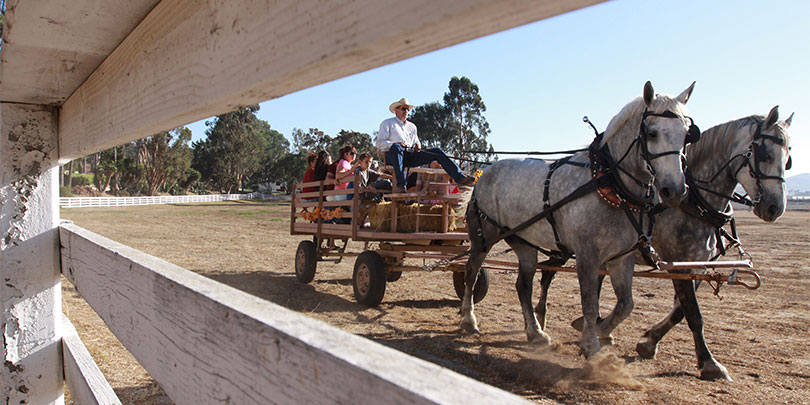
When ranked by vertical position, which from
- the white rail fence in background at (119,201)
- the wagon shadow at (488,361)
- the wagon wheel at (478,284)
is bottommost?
the white rail fence in background at (119,201)

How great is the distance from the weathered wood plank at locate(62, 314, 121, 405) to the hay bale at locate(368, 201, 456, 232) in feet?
14.6

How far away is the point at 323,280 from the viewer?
9039 mm

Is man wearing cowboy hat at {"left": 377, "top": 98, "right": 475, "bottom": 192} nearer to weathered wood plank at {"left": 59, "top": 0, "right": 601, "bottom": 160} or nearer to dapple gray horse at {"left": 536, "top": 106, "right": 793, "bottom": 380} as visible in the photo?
dapple gray horse at {"left": 536, "top": 106, "right": 793, "bottom": 380}

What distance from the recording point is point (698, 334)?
4484mm

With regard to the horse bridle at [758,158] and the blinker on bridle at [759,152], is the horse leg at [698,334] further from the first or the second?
the blinker on bridle at [759,152]

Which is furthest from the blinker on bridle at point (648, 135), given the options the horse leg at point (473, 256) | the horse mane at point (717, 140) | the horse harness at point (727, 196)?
the horse leg at point (473, 256)

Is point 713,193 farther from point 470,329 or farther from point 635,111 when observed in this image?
point 470,329

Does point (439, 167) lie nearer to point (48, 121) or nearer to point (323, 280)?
point (323, 280)

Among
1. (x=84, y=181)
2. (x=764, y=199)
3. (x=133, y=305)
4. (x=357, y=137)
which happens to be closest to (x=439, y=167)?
(x=764, y=199)

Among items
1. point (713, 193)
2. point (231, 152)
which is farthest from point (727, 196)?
point (231, 152)

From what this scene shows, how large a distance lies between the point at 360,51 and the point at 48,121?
2555mm

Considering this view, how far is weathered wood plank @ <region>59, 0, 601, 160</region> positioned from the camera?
58 cm

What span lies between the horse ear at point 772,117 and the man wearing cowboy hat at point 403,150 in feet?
9.81

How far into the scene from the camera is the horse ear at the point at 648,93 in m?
4.10
